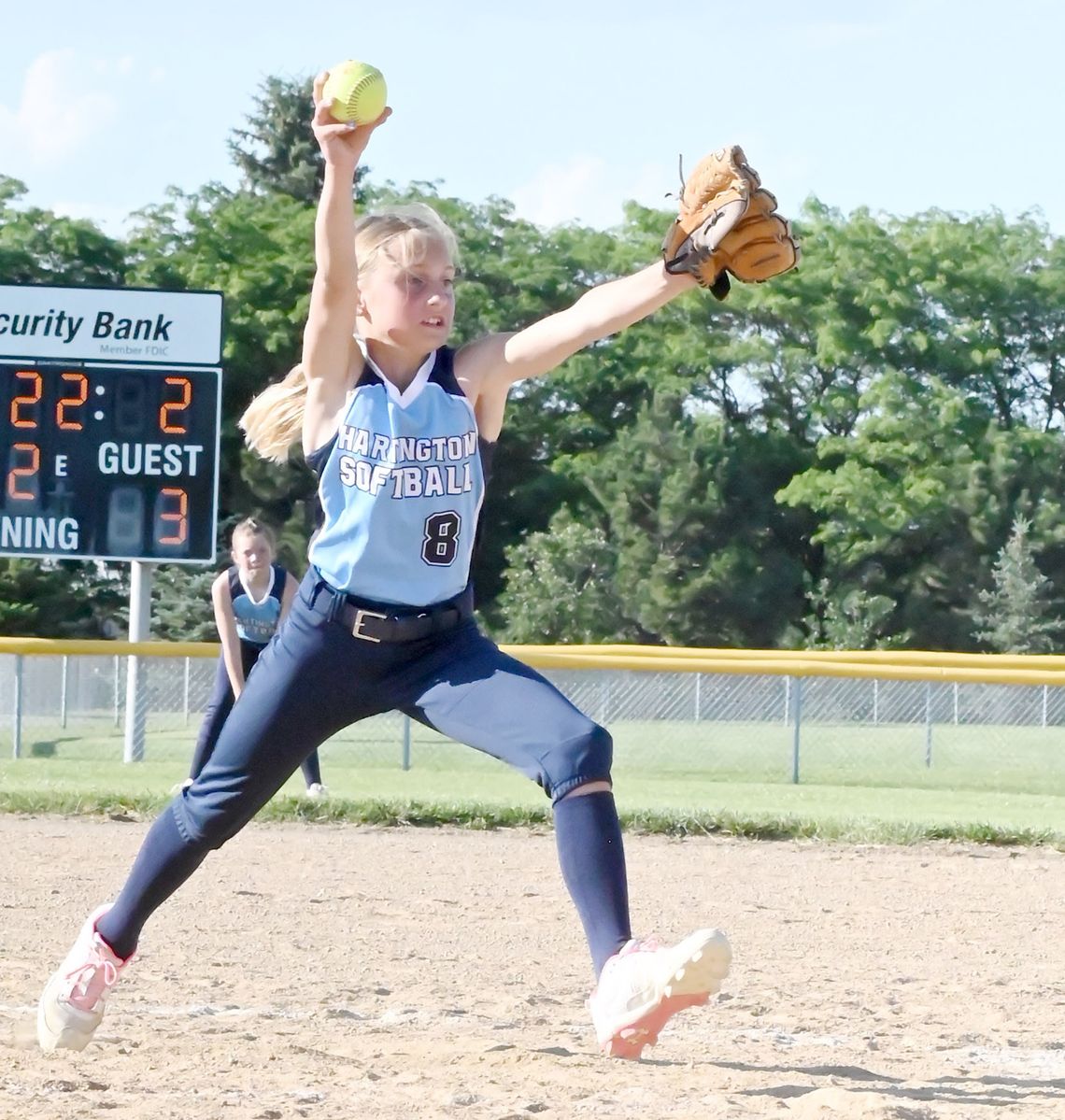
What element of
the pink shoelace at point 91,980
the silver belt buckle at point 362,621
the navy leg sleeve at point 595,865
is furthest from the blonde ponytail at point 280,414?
the pink shoelace at point 91,980

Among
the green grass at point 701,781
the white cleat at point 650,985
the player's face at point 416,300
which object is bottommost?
the green grass at point 701,781

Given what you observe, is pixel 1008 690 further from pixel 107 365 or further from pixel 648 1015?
pixel 648 1015

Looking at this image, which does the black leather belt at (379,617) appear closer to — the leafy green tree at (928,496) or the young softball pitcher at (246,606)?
the young softball pitcher at (246,606)

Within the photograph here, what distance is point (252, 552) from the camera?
844 centimetres

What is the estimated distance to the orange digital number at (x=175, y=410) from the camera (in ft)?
39.1

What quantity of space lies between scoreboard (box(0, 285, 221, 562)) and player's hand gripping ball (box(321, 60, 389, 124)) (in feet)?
28.3

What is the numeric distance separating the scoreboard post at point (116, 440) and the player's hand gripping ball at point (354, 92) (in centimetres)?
864

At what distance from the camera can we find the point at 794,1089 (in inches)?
133

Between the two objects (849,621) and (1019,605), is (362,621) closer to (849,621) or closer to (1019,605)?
(1019,605)

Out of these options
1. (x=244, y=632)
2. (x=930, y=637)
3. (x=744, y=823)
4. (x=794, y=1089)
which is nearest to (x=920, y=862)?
(x=744, y=823)

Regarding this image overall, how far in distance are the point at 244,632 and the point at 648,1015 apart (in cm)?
553

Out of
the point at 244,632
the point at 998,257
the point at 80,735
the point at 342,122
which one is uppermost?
the point at 998,257

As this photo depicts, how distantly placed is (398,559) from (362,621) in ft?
0.47

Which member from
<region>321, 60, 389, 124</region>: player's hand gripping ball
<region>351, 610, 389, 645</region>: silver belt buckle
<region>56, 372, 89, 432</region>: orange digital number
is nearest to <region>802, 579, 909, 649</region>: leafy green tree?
<region>56, 372, 89, 432</region>: orange digital number
